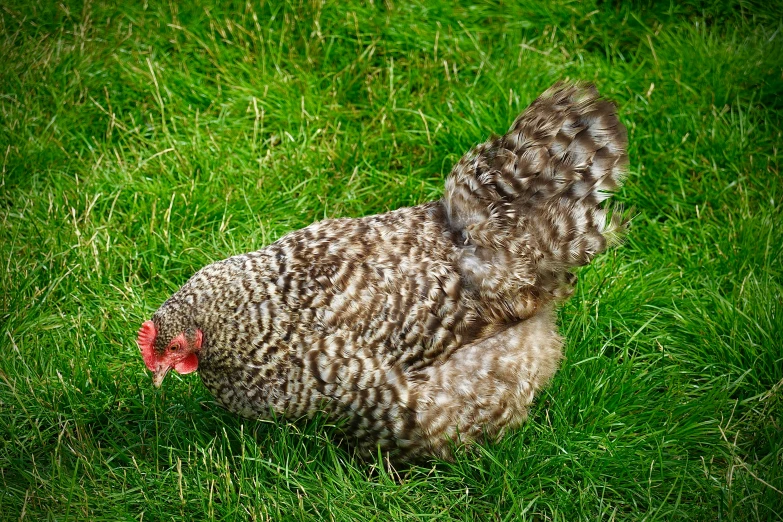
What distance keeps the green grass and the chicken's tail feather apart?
23.7 inches

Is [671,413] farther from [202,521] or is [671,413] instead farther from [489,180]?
[202,521]

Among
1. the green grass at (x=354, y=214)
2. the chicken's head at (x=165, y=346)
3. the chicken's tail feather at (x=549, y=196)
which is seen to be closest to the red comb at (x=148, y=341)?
the chicken's head at (x=165, y=346)

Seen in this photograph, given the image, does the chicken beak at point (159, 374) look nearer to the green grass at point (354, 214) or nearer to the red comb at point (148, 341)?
the red comb at point (148, 341)

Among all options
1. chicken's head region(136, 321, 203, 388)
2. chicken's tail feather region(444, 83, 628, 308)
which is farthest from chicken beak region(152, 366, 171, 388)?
chicken's tail feather region(444, 83, 628, 308)

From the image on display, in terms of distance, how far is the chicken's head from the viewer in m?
3.17

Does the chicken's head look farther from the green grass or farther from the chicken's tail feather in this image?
the chicken's tail feather

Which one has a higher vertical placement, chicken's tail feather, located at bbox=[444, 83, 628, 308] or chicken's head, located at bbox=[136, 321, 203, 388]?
chicken's tail feather, located at bbox=[444, 83, 628, 308]

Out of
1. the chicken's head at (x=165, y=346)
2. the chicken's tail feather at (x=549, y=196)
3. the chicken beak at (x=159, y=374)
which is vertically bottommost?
the chicken beak at (x=159, y=374)

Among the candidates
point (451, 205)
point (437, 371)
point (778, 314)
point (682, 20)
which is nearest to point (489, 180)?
point (451, 205)

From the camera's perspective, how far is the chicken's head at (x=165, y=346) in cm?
317

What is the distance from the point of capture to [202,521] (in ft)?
9.78

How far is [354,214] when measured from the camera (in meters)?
4.48

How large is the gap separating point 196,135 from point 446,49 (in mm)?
1725

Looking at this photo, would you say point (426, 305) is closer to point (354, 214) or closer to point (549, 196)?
point (549, 196)
